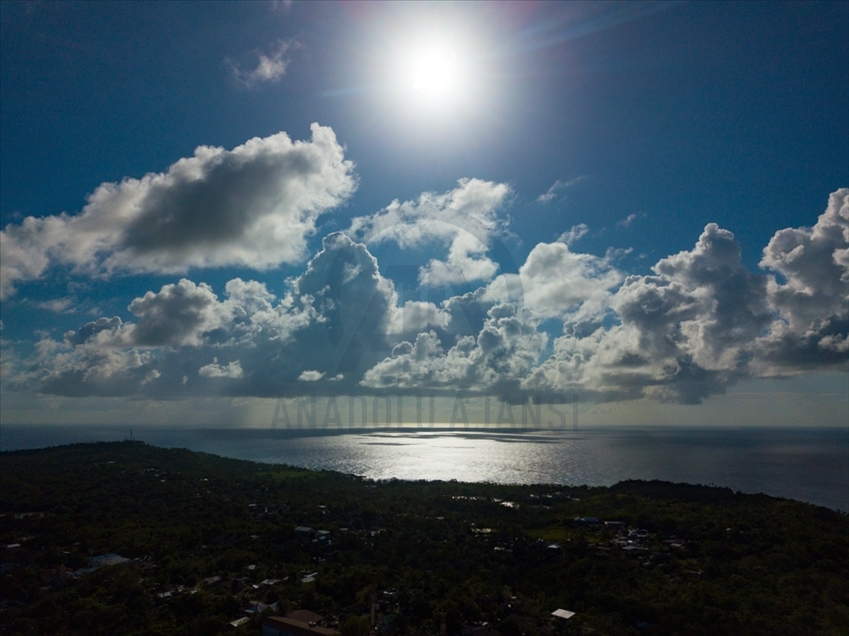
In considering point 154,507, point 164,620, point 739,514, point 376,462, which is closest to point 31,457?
point 154,507

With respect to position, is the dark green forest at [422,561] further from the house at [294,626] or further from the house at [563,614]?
the house at [294,626]

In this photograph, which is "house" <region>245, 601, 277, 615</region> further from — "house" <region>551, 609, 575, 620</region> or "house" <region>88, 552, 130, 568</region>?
"house" <region>551, 609, 575, 620</region>

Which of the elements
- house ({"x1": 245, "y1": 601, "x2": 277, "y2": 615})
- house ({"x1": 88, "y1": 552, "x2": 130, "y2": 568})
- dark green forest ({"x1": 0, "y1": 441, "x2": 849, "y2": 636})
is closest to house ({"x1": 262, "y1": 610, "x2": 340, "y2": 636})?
dark green forest ({"x1": 0, "y1": 441, "x2": 849, "y2": 636})

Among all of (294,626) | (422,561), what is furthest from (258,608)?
(422,561)

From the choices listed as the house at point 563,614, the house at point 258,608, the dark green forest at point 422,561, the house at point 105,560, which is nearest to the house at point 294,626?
the dark green forest at point 422,561

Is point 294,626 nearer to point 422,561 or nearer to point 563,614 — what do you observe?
point 422,561
